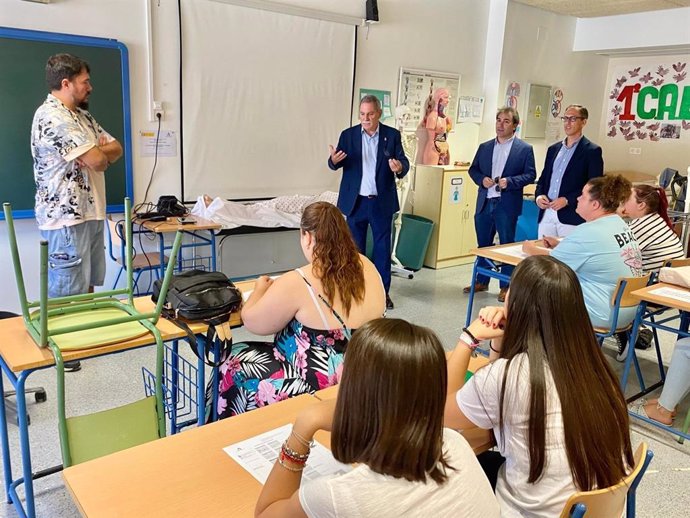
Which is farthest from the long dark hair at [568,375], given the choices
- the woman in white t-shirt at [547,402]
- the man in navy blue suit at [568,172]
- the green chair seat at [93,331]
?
the man in navy blue suit at [568,172]

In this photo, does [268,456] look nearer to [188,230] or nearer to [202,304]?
[202,304]

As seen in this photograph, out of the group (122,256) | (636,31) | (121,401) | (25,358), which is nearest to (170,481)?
(25,358)

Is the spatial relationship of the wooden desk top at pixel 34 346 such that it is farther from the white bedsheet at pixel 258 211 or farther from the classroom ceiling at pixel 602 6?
the classroom ceiling at pixel 602 6

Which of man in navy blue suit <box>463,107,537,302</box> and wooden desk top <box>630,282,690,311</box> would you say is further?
man in navy blue suit <box>463,107,537,302</box>

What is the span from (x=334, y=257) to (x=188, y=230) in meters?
2.46

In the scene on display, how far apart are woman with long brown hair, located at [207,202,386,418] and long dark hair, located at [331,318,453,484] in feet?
3.24

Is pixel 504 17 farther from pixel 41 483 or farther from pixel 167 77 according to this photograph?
pixel 41 483

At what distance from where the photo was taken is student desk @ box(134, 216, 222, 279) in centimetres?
391

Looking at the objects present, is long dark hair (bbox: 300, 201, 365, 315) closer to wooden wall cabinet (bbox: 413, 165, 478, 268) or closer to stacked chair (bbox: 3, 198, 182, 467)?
stacked chair (bbox: 3, 198, 182, 467)

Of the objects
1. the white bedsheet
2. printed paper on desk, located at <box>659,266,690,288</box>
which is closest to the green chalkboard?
the white bedsheet

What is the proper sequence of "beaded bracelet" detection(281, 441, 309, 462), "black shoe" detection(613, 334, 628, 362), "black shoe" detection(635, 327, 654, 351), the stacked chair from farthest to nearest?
"black shoe" detection(635, 327, 654, 351), "black shoe" detection(613, 334, 628, 362), the stacked chair, "beaded bracelet" detection(281, 441, 309, 462)

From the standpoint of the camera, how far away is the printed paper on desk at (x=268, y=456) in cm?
124

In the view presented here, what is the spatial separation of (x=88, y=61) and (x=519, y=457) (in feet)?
12.3

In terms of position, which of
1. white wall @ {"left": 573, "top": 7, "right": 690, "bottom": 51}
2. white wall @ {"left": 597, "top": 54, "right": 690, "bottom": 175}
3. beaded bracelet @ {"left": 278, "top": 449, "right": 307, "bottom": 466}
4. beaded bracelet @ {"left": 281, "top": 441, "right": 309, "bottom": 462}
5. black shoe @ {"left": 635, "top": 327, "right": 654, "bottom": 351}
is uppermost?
white wall @ {"left": 573, "top": 7, "right": 690, "bottom": 51}
